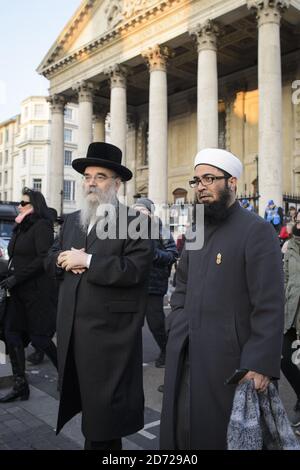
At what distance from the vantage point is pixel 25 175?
68000mm

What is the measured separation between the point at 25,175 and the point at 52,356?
65.7 m

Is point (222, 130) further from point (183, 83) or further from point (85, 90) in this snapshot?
point (85, 90)

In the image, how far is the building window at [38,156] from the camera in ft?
220

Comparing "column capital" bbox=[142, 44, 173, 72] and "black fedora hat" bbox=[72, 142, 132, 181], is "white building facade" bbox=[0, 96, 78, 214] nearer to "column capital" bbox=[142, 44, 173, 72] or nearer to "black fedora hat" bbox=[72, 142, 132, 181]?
"column capital" bbox=[142, 44, 173, 72]

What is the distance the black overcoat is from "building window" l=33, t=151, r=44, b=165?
210ft

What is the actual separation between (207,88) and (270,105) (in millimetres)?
3820

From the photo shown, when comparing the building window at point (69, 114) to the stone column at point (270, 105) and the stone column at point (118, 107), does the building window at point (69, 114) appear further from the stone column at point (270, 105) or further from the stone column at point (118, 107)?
the stone column at point (270, 105)

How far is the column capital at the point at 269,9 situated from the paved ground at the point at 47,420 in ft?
59.7

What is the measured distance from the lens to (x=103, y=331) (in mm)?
3004

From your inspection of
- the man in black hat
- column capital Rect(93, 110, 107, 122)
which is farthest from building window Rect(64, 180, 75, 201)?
the man in black hat

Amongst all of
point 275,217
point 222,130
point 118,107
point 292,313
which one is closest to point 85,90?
point 118,107

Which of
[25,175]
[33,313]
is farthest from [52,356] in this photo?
[25,175]

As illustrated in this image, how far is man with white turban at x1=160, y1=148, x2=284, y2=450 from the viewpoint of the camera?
8.31 ft

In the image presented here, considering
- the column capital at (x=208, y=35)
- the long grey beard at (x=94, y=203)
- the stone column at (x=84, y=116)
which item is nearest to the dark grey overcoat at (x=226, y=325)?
the long grey beard at (x=94, y=203)
